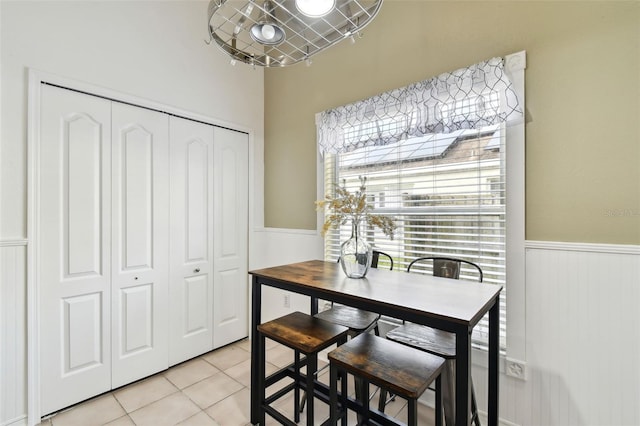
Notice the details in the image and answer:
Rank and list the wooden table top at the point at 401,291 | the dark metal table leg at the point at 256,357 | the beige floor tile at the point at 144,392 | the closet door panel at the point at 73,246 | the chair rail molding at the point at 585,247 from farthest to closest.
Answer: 1. the beige floor tile at the point at 144,392
2. the closet door panel at the point at 73,246
3. the dark metal table leg at the point at 256,357
4. the chair rail molding at the point at 585,247
5. the wooden table top at the point at 401,291

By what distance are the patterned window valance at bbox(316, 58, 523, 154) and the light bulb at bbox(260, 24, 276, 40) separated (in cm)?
100

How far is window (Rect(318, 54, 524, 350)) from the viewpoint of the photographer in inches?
70.6

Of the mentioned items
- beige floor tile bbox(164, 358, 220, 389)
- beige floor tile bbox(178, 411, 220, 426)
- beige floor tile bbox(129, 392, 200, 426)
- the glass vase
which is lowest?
beige floor tile bbox(178, 411, 220, 426)

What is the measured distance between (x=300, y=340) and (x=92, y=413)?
1616 mm

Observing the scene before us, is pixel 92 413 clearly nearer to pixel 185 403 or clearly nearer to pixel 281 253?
pixel 185 403

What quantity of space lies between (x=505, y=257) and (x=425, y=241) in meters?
0.50

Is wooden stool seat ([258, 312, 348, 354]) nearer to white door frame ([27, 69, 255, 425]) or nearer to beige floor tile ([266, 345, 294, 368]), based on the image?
beige floor tile ([266, 345, 294, 368])

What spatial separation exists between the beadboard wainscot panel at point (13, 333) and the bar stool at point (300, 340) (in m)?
1.47

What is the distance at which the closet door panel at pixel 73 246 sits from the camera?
74.4 inches

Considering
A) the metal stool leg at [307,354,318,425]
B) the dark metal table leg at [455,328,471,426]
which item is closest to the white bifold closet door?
the metal stool leg at [307,354,318,425]

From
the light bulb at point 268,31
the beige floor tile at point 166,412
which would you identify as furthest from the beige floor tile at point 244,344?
the light bulb at point 268,31

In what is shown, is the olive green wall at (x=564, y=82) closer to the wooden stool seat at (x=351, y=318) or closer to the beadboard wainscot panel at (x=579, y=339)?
the beadboard wainscot panel at (x=579, y=339)

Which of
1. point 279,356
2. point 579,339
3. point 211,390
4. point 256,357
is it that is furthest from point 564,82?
point 211,390

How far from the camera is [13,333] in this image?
1.77m
